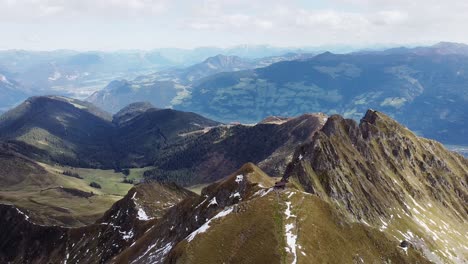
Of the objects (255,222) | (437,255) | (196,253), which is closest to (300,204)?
(255,222)

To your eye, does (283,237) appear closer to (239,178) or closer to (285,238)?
(285,238)

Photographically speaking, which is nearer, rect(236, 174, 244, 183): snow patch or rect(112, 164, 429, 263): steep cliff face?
rect(112, 164, 429, 263): steep cliff face

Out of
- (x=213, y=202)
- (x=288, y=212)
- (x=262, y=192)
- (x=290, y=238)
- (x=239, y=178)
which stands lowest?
(x=213, y=202)

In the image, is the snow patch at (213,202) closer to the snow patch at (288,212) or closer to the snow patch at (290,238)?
the snow patch at (288,212)

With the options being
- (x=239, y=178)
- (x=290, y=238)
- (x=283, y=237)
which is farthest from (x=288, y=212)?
(x=239, y=178)

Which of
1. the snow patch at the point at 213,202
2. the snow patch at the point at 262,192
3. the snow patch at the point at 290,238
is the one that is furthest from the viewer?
the snow patch at the point at 213,202

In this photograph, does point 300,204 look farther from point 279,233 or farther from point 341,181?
point 341,181

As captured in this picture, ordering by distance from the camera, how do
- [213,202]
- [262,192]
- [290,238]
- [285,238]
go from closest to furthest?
[285,238] → [290,238] → [262,192] → [213,202]

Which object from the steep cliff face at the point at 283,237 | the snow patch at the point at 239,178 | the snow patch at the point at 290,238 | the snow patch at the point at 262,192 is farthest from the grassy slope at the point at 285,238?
the snow patch at the point at 239,178

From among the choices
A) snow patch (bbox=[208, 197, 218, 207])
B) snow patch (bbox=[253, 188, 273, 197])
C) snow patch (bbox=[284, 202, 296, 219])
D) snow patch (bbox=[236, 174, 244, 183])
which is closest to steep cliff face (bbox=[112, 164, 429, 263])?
snow patch (bbox=[253, 188, 273, 197])

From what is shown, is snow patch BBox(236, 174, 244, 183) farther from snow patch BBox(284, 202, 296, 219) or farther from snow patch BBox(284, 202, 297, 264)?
snow patch BBox(284, 202, 297, 264)

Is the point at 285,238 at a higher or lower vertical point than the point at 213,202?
higher
